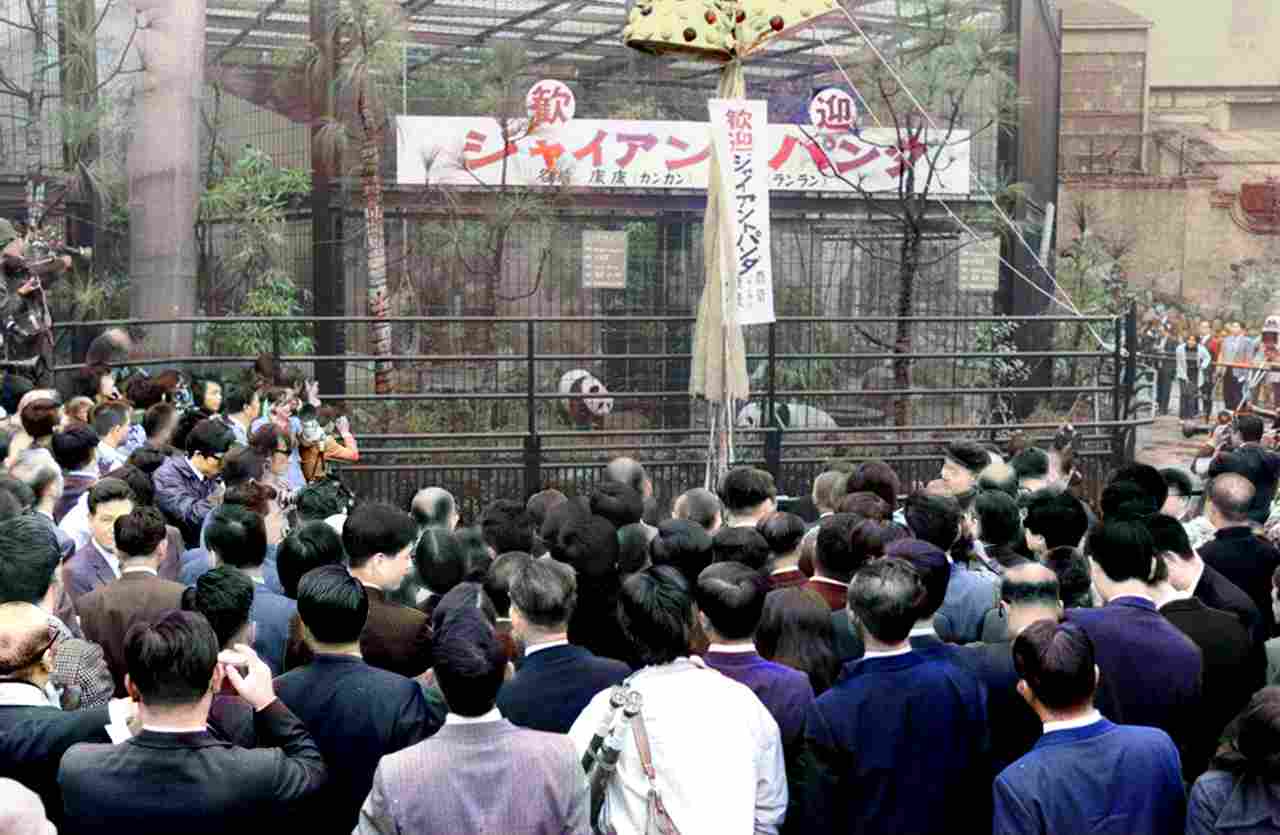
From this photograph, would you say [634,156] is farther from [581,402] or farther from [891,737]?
[891,737]

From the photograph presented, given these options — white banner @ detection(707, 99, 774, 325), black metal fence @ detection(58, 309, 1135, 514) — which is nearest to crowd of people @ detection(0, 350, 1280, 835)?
white banner @ detection(707, 99, 774, 325)

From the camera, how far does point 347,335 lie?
12.5m

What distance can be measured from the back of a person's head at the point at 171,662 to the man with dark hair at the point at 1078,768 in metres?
1.68

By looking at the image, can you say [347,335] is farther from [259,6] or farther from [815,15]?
[815,15]

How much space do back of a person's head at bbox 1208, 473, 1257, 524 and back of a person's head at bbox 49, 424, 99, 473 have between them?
14.0 ft

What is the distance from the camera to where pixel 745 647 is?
3.49 metres

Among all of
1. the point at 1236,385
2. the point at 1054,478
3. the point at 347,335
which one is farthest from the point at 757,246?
the point at 1236,385

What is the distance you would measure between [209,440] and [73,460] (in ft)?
2.08

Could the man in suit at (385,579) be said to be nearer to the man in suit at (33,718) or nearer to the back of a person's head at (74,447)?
the man in suit at (33,718)

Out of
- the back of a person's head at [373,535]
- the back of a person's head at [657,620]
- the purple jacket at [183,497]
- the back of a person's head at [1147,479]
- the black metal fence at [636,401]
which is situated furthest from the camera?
the black metal fence at [636,401]

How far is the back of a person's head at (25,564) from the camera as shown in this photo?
359 cm

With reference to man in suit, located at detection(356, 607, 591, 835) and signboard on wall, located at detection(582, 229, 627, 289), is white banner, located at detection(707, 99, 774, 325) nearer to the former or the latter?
man in suit, located at detection(356, 607, 591, 835)

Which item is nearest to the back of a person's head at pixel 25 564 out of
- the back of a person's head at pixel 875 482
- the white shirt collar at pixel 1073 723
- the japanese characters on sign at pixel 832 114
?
the white shirt collar at pixel 1073 723

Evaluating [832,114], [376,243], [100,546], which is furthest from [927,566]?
[832,114]
